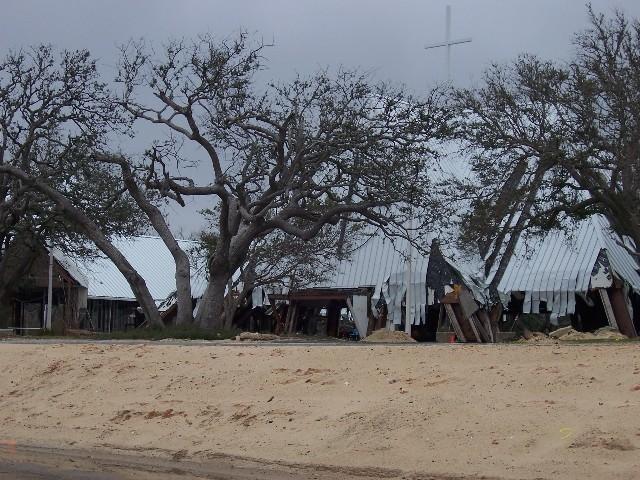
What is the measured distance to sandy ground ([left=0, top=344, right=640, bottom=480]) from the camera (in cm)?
1015

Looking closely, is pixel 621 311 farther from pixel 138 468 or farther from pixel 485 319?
pixel 138 468

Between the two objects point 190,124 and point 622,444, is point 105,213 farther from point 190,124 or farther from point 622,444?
point 622,444

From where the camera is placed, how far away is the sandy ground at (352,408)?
1015cm

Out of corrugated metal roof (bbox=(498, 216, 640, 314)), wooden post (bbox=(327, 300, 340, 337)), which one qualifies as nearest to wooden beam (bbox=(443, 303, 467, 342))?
corrugated metal roof (bbox=(498, 216, 640, 314))

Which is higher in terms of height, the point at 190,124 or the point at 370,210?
the point at 190,124

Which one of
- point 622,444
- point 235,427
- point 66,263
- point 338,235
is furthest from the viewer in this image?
point 66,263

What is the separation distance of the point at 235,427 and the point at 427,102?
15046mm

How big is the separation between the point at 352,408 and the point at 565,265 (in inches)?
919

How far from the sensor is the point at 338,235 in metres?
38.7

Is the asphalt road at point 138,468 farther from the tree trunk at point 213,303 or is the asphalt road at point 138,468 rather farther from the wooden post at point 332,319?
the wooden post at point 332,319

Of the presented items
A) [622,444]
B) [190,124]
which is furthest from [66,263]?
[622,444]

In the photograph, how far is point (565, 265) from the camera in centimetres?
3416

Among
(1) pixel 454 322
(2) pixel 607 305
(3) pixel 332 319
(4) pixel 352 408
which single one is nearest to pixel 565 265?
(2) pixel 607 305

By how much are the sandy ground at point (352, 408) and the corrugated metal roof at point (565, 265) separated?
1902 centimetres
